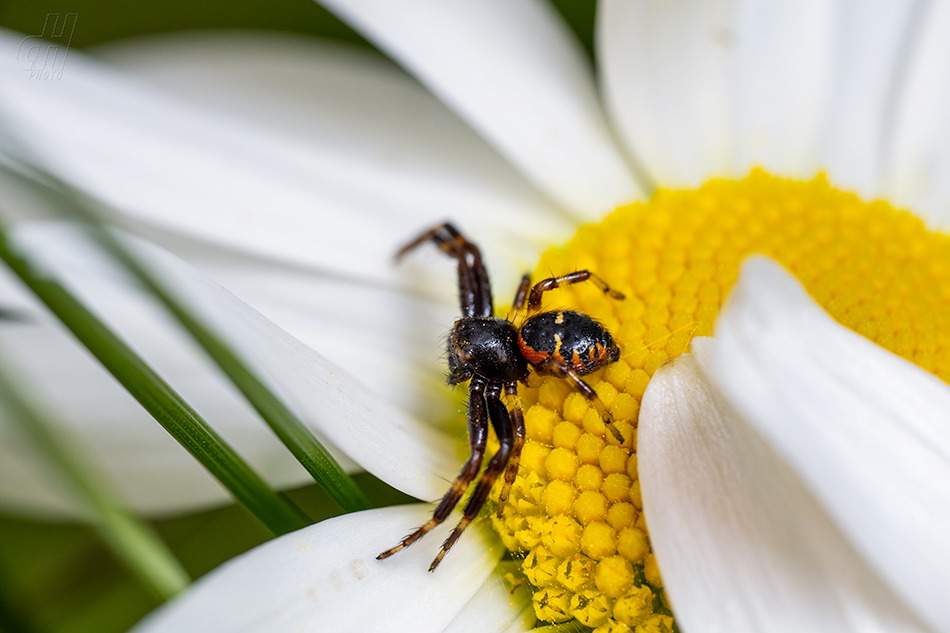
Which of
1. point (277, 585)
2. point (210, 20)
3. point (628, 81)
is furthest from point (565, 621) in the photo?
point (210, 20)

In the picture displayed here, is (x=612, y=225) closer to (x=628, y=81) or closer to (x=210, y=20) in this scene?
(x=628, y=81)

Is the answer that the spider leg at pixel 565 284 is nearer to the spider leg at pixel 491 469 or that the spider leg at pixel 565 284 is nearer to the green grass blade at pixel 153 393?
the spider leg at pixel 491 469

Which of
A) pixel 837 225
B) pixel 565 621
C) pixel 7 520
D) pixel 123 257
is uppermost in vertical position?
pixel 837 225

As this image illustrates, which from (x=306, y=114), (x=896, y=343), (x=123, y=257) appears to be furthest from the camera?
(x=306, y=114)

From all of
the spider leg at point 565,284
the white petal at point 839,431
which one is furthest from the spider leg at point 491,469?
the white petal at point 839,431

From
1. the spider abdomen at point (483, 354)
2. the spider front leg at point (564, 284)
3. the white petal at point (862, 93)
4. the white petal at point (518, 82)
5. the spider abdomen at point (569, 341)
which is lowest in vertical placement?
the spider abdomen at point (483, 354)

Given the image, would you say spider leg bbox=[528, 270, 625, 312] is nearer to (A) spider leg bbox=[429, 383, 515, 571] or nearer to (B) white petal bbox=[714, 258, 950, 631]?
(A) spider leg bbox=[429, 383, 515, 571]
